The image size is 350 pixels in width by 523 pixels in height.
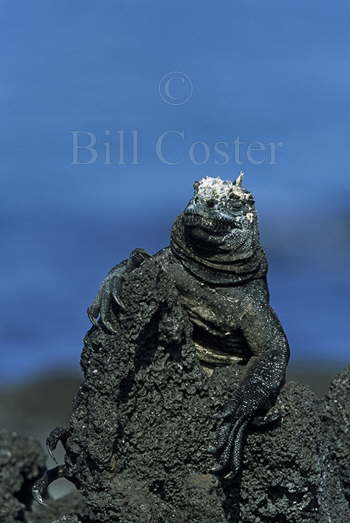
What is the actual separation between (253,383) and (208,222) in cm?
72

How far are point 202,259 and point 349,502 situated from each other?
4.66 feet

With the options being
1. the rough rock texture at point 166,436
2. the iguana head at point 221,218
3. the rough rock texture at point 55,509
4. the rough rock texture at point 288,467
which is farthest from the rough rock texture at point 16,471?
the iguana head at point 221,218

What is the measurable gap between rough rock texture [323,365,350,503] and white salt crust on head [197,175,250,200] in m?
1.11

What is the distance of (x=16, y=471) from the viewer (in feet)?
25.7

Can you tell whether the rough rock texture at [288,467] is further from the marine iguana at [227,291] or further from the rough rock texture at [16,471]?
the rough rock texture at [16,471]

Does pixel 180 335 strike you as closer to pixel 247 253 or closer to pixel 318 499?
pixel 247 253

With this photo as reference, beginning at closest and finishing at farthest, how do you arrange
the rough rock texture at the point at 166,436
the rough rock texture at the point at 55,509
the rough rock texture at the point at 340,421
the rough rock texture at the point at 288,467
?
the rough rock texture at the point at 166,436 → the rough rock texture at the point at 288,467 → the rough rock texture at the point at 340,421 → the rough rock texture at the point at 55,509

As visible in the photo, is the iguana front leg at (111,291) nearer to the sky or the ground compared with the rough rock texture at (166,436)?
nearer to the sky

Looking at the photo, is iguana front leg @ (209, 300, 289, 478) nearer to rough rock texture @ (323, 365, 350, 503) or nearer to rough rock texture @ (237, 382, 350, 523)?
rough rock texture @ (237, 382, 350, 523)

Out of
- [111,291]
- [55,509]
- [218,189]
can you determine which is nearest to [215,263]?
[218,189]

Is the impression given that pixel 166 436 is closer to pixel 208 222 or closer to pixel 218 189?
pixel 208 222

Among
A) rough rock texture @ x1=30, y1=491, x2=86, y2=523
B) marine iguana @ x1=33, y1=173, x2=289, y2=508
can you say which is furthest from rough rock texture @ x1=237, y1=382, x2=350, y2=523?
rough rock texture @ x1=30, y1=491, x2=86, y2=523

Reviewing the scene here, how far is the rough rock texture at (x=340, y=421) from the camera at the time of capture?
22.4ft

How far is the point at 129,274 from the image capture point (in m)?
6.15
